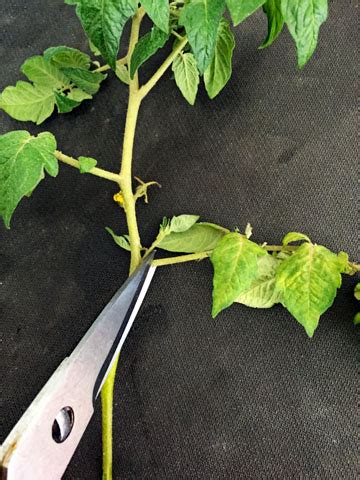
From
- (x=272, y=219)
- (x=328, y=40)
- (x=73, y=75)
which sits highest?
(x=73, y=75)

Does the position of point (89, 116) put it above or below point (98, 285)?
above

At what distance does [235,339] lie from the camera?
0.95 metres

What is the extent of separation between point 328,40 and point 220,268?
1.40ft

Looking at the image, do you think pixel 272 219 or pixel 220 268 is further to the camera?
pixel 272 219

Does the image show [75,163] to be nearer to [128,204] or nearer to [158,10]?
[128,204]

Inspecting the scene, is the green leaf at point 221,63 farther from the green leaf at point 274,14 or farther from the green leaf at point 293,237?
the green leaf at point 293,237

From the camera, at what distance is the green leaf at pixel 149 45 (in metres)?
0.75

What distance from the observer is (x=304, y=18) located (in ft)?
2.15

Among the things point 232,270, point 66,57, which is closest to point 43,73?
point 66,57

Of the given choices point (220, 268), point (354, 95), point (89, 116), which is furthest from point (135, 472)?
point (354, 95)

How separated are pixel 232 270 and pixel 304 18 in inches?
11.9

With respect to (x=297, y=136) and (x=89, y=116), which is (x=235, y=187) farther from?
(x=89, y=116)

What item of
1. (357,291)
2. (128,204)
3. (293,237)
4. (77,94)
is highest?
(77,94)

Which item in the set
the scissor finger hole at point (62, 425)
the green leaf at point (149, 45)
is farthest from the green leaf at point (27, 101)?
the scissor finger hole at point (62, 425)
